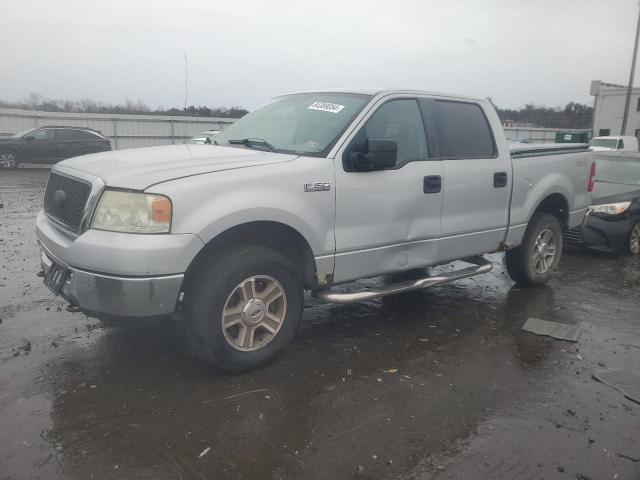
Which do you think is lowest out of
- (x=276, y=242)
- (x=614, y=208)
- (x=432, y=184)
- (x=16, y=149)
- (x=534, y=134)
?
(x=16, y=149)

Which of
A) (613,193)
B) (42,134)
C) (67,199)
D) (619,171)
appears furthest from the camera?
(42,134)

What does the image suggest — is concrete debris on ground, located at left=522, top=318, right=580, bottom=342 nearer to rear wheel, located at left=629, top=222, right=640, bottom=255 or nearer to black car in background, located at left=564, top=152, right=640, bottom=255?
black car in background, located at left=564, top=152, right=640, bottom=255

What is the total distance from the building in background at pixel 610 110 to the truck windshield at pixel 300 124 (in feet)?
144

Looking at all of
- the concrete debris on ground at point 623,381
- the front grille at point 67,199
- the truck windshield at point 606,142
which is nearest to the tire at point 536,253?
the concrete debris on ground at point 623,381

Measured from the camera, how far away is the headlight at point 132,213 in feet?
10.5

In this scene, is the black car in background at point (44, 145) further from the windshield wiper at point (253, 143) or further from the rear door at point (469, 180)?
the rear door at point (469, 180)

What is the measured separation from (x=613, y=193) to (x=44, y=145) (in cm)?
1768

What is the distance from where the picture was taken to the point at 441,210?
15.3 feet

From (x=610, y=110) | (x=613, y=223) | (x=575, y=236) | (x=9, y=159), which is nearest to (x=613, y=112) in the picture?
(x=610, y=110)

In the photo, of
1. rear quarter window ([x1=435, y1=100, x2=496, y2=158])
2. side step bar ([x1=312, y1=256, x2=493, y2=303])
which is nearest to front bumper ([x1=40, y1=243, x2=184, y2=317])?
side step bar ([x1=312, y1=256, x2=493, y2=303])

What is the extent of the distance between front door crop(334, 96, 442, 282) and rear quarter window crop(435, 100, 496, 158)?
0.90 feet

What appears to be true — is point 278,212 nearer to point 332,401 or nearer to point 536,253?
point 332,401

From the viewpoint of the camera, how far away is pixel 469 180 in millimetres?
4848

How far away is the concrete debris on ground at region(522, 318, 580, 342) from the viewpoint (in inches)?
184
